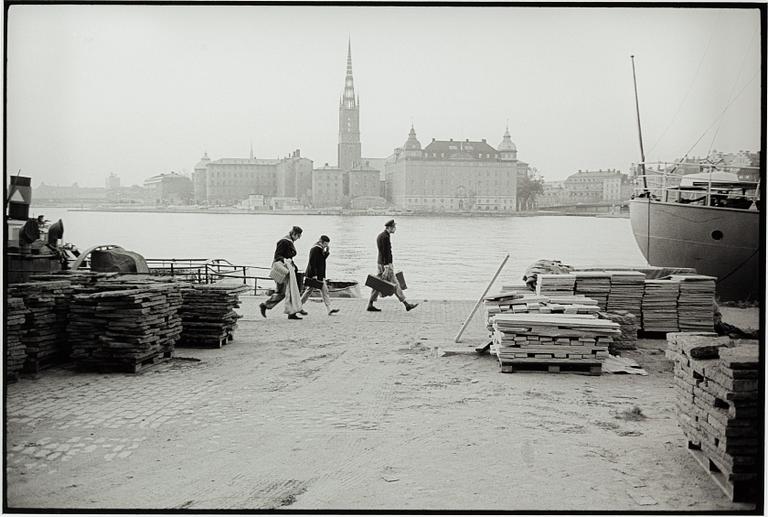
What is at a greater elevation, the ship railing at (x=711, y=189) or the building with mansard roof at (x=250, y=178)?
the building with mansard roof at (x=250, y=178)

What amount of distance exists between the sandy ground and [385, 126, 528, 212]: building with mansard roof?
6794 cm

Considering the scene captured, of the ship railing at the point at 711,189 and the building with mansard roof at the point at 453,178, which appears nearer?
the ship railing at the point at 711,189

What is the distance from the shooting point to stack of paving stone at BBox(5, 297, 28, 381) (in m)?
8.52

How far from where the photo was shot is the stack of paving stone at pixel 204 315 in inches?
441

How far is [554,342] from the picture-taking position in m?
9.28

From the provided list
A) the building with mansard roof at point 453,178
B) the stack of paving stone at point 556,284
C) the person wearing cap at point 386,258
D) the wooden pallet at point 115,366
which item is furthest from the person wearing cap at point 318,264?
the building with mansard roof at point 453,178

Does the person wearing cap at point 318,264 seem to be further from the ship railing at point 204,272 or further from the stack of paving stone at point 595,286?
the stack of paving stone at point 595,286

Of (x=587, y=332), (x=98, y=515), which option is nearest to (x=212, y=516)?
(x=98, y=515)

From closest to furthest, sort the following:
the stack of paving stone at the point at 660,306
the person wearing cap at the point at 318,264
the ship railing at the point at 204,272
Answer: the stack of paving stone at the point at 660,306
the person wearing cap at the point at 318,264
the ship railing at the point at 204,272

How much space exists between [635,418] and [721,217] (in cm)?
1295

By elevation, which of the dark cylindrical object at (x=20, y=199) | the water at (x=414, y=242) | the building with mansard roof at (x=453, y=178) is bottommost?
the water at (x=414, y=242)

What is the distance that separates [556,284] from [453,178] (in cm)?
7640

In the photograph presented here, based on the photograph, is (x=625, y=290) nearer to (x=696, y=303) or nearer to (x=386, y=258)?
(x=696, y=303)

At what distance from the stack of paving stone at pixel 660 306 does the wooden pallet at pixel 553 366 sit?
3191 mm
